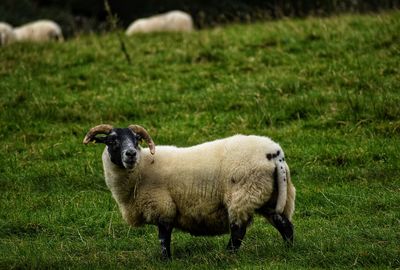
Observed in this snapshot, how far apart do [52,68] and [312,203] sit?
26.3 ft

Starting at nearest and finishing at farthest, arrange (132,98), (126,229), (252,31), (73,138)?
1. (126,229)
2. (73,138)
3. (132,98)
4. (252,31)

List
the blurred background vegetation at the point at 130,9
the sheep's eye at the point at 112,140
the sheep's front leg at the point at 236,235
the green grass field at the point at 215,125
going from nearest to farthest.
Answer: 1. the sheep's front leg at the point at 236,235
2. the green grass field at the point at 215,125
3. the sheep's eye at the point at 112,140
4. the blurred background vegetation at the point at 130,9

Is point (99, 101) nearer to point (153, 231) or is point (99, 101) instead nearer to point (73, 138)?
point (73, 138)

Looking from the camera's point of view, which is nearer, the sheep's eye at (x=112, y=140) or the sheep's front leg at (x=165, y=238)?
the sheep's front leg at (x=165, y=238)

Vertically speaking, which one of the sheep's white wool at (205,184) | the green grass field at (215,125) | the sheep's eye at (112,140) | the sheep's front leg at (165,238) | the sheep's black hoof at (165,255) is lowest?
the green grass field at (215,125)

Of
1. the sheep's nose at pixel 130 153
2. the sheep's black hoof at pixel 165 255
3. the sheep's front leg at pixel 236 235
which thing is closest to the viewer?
the sheep's front leg at pixel 236 235

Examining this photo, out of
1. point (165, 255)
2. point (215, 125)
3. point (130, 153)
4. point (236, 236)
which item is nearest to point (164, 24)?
point (215, 125)

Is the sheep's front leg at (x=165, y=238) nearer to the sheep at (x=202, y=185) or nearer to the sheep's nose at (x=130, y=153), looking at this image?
the sheep at (x=202, y=185)

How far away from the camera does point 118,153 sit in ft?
27.0

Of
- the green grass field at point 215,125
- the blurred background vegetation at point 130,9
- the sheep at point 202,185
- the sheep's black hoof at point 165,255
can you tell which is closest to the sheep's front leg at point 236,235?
the sheep at point 202,185

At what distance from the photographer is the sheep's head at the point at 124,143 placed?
807 centimetres

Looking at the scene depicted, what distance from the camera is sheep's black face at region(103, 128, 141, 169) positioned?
26.5 ft

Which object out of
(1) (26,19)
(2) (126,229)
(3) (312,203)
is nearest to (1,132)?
(2) (126,229)

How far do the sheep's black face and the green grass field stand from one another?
37.1 inches
